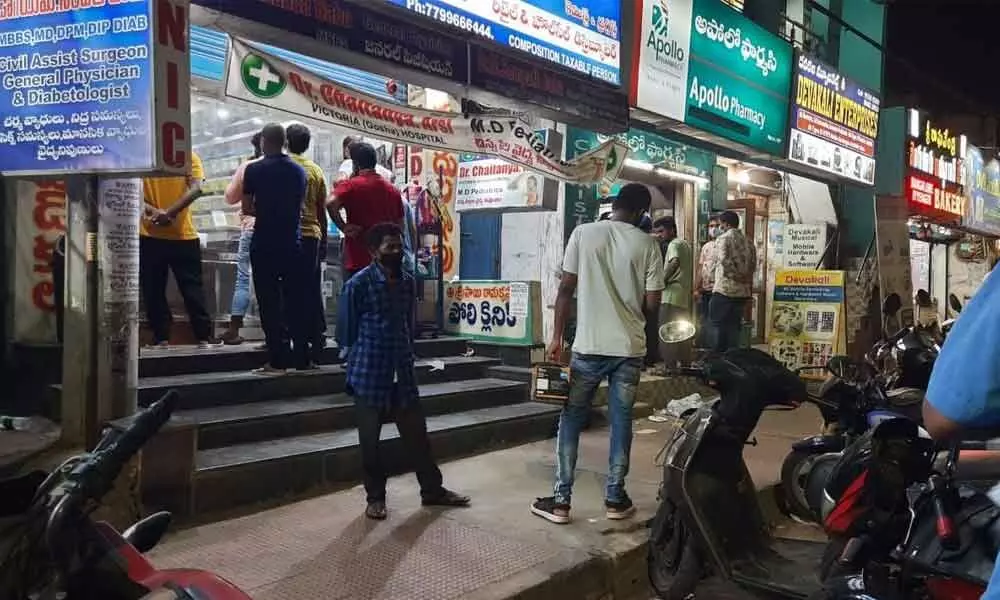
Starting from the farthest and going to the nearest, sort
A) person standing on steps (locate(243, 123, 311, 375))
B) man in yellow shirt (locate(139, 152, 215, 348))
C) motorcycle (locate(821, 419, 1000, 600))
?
man in yellow shirt (locate(139, 152, 215, 348))
person standing on steps (locate(243, 123, 311, 375))
motorcycle (locate(821, 419, 1000, 600))

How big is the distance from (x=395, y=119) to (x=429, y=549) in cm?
352

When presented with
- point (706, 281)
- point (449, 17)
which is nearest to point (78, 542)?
point (449, 17)

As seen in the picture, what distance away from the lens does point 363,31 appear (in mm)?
5637

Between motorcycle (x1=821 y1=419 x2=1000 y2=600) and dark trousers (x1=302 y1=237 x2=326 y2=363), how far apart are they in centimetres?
434

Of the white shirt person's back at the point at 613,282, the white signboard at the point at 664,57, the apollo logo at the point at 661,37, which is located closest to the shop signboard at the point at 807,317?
the white signboard at the point at 664,57

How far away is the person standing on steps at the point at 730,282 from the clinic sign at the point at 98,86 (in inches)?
264

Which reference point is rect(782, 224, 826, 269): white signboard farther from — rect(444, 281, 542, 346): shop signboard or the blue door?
rect(444, 281, 542, 346): shop signboard

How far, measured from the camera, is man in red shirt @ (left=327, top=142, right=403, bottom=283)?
234 inches

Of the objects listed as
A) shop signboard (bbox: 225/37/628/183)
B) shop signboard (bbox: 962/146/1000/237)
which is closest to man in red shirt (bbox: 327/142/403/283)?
shop signboard (bbox: 225/37/628/183)

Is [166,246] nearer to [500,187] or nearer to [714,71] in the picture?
[500,187]

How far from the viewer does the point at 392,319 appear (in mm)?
4777

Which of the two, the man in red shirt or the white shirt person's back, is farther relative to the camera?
the man in red shirt

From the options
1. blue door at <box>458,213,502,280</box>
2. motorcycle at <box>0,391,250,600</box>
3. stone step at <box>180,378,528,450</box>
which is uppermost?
blue door at <box>458,213,502,280</box>

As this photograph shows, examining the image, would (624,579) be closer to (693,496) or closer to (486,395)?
(693,496)
